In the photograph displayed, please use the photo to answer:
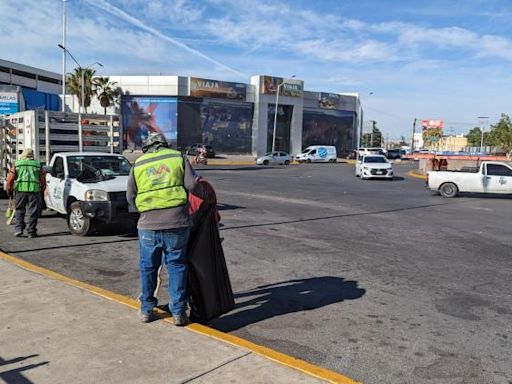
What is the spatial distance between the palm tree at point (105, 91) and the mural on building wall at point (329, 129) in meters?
24.4

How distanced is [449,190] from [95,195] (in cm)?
1458

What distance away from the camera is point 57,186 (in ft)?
33.7

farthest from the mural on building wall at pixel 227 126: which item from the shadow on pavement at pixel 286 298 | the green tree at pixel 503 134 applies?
the shadow on pavement at pixel 286 298

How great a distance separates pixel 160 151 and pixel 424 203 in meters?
14.0

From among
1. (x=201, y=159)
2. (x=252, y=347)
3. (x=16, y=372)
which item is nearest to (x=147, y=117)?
(x=201, y=159)

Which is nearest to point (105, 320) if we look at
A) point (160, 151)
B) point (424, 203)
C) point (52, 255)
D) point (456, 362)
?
point (160, 151)

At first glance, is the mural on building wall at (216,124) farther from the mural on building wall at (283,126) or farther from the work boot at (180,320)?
the work boot at (180,320)

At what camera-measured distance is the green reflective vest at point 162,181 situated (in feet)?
14.7

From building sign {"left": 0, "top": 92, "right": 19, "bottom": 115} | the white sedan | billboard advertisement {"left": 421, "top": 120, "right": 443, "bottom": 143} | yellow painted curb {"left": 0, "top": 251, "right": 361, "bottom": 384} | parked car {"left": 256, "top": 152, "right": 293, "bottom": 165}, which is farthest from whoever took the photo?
billboard advertisement {"left": 421, "top": 120, "right": 443, "bottom": 143}

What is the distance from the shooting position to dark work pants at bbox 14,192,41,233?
912 centimetres

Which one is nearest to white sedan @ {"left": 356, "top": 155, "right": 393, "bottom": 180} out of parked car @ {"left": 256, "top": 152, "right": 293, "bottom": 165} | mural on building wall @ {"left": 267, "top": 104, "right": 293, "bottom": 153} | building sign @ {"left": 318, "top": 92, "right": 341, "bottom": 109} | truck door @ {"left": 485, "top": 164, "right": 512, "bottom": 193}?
truck door @ {"left": 485, "top": 164, "right": 512, "bottom": 193}

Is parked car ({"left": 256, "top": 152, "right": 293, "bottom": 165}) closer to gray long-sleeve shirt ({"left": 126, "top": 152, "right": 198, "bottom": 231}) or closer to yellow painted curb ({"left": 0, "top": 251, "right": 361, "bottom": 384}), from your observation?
yellow painted curb ({"left": 0, "top": 251, "right": 361, "bottom": 384})

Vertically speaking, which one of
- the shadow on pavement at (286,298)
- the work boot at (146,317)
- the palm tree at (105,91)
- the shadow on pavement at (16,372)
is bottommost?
the shadow on pavement at (286,298)

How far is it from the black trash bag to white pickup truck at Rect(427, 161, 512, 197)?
1651 centimetres
